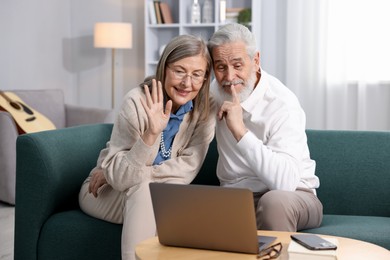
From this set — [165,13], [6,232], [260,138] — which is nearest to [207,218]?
[260,138]

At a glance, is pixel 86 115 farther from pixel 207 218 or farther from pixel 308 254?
pixel 308 254

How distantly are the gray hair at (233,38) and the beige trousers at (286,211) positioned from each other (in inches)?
23.0

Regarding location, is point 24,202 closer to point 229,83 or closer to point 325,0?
point 229,83

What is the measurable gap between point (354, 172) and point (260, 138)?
0.53 meters

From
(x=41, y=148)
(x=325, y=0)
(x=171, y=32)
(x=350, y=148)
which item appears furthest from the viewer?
(x=171, y=32)

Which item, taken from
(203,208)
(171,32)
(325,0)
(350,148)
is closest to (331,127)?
(325,0)

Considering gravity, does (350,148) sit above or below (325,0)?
below

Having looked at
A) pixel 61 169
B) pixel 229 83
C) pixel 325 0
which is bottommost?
pixel 61 169

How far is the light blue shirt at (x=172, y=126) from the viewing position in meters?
2.69

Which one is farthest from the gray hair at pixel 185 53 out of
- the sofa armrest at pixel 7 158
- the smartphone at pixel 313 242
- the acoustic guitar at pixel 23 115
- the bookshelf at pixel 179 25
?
the bookshelf at pixel 179 25

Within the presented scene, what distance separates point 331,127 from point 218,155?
301 centimetres

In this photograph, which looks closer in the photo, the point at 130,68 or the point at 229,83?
the point at 229,83

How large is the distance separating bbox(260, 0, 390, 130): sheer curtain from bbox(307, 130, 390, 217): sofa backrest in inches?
114

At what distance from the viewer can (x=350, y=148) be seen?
2992mm
